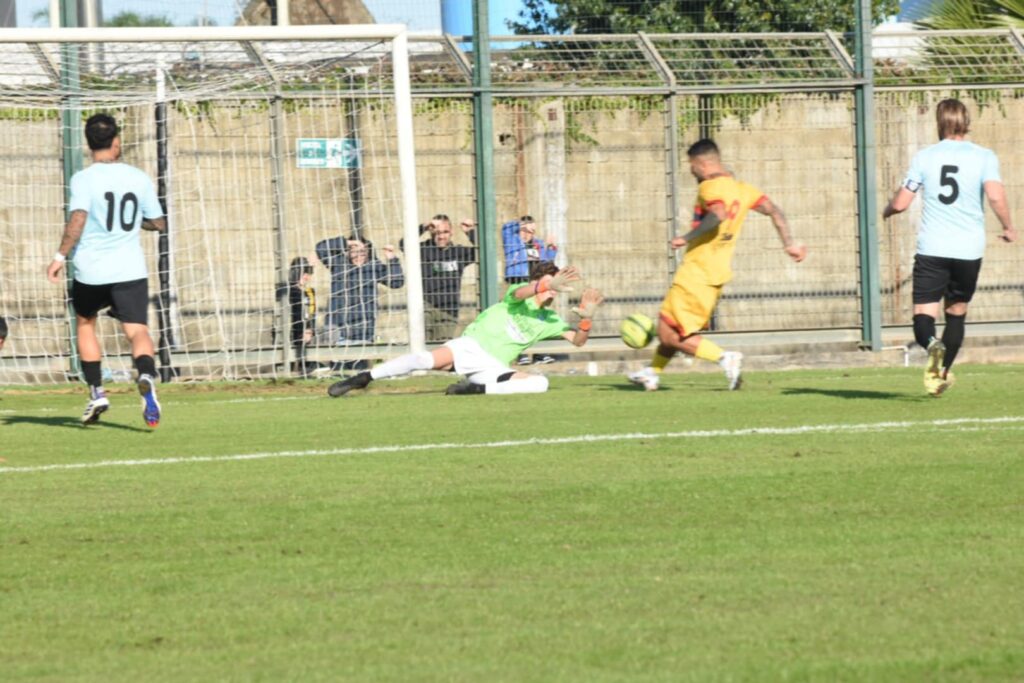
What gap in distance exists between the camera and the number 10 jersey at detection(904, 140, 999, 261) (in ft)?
38.1

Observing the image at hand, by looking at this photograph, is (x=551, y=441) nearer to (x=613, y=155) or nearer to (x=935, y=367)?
(x=935, y=367)

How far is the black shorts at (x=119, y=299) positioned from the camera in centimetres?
1077

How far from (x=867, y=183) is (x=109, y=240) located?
926cm

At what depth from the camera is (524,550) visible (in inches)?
231

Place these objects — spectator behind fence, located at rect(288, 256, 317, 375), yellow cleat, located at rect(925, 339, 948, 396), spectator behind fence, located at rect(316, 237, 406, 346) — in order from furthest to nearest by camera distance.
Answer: spectator behind fence, located at rect(288, 256, 317, 375), spectator behind fence, located at rect(316, 237, 406, 346), yellow cleat, located at rect(925, 339, 948, 396)

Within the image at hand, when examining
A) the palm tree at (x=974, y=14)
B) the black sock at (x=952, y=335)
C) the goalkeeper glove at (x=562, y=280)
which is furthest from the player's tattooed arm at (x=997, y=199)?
the palm tree at (x=974, y=14)

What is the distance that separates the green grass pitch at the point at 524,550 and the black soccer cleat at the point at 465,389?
2.81 meters

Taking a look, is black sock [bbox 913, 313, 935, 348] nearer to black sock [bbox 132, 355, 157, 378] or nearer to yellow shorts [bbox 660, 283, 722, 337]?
yellow shorts [bbox 660, 283, 722, 337]

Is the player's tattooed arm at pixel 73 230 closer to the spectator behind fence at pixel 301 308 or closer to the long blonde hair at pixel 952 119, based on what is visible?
the spectator behind fence at pixel 301 308

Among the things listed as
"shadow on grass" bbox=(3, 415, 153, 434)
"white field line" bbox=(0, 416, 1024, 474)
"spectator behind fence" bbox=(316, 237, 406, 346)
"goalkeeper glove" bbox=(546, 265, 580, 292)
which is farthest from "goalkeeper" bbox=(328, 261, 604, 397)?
"white field line" bbox=(0, 416, 1024, 474)

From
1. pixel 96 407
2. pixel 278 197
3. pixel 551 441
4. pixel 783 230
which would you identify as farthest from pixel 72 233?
pixel 278 197

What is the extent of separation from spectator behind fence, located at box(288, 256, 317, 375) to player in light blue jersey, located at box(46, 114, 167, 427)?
5.32 meters

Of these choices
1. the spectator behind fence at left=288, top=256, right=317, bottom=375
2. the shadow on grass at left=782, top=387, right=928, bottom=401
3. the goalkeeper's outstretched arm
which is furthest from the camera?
the spectator behind fence at left=288, top=256, right=317, bottom=375

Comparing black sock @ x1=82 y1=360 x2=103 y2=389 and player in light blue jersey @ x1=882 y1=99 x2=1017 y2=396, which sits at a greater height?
player in light blue jersey @ x1=882 y1=99 x2=1017 y2=396
